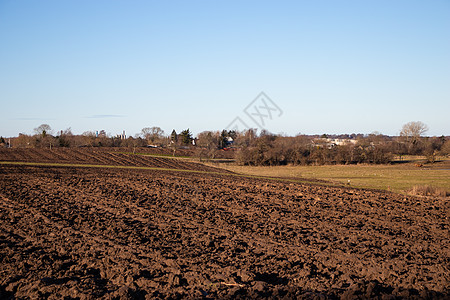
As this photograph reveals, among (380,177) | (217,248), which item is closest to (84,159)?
(380,177)

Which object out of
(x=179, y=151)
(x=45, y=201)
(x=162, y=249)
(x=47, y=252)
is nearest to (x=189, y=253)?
(x=162, y=249)

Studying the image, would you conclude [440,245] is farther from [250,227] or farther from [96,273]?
[96,273]

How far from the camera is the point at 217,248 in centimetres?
1070

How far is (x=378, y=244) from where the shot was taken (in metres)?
11.8

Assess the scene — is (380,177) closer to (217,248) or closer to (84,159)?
(217,248)

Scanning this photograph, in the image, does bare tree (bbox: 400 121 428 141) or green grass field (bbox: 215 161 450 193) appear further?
bare tree (bbox: 400 121 428 141)

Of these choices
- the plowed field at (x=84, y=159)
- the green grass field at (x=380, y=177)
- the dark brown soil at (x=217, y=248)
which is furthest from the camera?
the plowed field at (x=84, y=159)

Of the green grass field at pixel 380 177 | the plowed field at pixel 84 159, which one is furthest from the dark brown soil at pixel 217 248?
the plowed field at pixel 84 159

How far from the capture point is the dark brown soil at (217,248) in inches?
301

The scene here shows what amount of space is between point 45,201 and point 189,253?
11328 mm

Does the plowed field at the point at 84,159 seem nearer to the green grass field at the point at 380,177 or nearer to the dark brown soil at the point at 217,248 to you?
the green grass field at the point at 380,177

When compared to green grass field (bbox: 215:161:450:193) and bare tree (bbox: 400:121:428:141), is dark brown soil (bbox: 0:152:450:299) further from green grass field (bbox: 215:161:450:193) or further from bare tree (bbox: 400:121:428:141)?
bare tree (bbox: 400:121:428:141)

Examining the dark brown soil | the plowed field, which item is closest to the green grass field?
the plowed field

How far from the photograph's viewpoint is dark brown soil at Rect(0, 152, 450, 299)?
7.64 m
